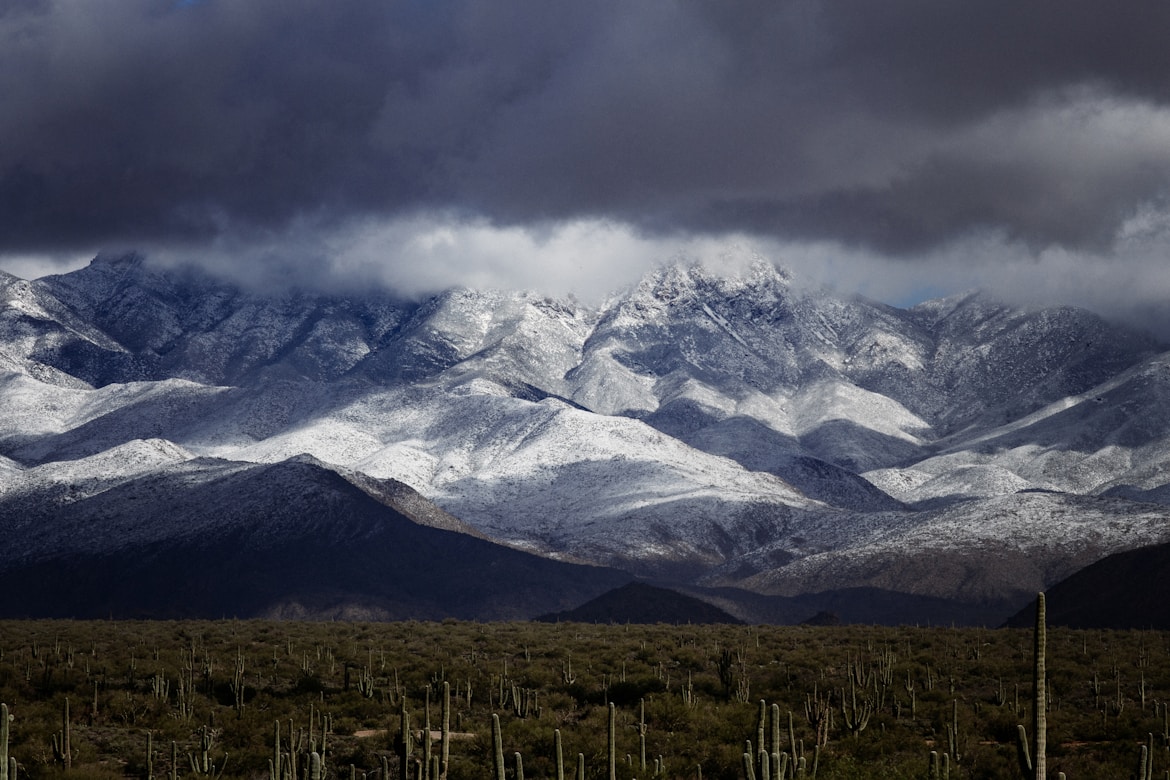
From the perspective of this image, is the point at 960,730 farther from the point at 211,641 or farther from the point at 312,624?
the point at 312,624

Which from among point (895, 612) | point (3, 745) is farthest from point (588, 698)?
point (895, 612)

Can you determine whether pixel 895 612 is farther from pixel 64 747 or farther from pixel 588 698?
pixel 64 747

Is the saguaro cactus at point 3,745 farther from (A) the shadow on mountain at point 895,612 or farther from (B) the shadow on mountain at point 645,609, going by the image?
(A) the shadow on mountain at point 895,612

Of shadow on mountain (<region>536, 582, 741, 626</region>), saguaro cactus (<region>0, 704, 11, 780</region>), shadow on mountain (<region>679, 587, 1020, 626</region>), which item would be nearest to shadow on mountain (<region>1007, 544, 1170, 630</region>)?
shadow on mountain (<region>679, 587, 1020, 626</region>)

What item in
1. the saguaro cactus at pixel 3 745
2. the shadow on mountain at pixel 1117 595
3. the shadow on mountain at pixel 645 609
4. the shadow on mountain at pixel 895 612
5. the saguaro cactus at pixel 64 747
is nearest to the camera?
the saguaro cactus at pixel 3 745

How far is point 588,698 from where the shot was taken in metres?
51.0

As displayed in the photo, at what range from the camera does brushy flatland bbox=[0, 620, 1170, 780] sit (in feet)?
121

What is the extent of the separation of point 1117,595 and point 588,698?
117 m

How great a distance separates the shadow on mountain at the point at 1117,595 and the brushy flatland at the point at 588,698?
70.7 meters

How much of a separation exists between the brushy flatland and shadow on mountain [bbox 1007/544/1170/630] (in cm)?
7072

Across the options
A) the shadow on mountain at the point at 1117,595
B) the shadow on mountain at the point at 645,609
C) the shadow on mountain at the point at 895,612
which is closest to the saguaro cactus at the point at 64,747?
the shadow on mountain at the point at 1117,595

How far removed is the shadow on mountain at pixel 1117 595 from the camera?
143625 millimetres

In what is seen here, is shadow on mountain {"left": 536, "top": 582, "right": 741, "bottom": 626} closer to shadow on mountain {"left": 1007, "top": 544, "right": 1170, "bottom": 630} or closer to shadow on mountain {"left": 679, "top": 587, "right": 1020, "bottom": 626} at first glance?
shadow on mountain {"left": 679, "top": 587, "right": 1020, "bottom": 626}

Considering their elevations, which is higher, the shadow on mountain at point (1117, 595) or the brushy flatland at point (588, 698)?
the shadow on mountain at point (1117, 595)
